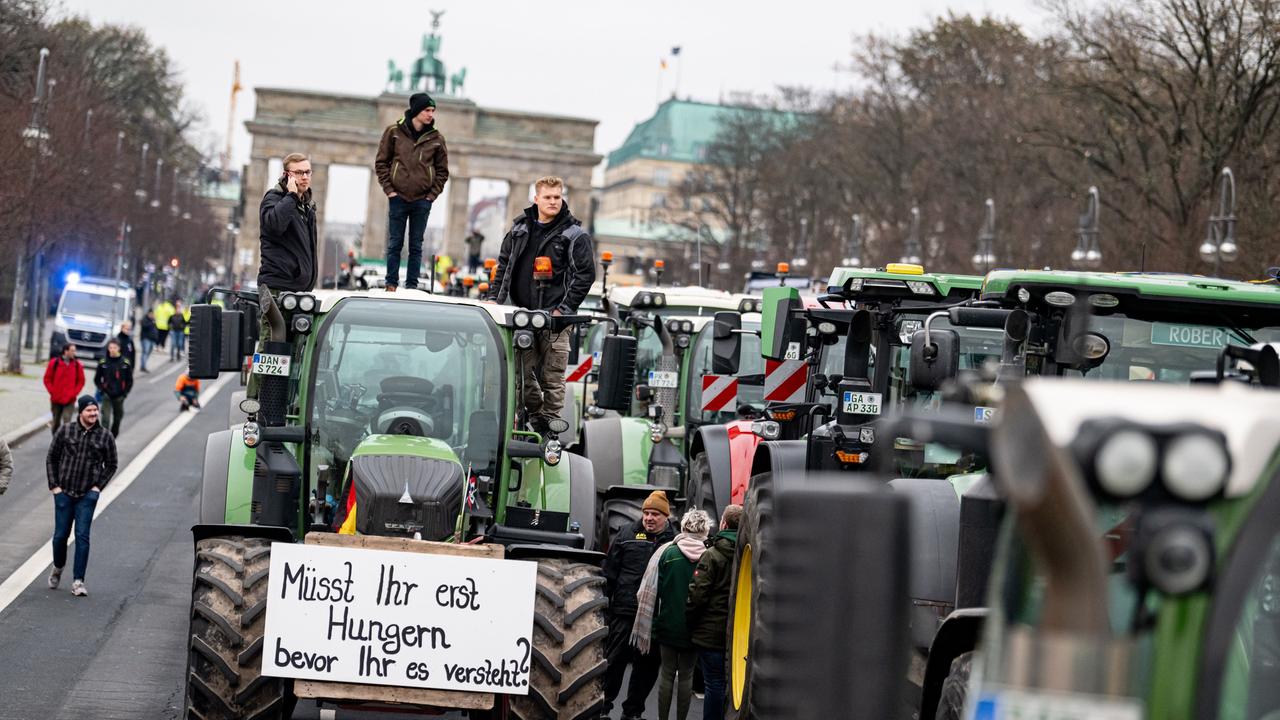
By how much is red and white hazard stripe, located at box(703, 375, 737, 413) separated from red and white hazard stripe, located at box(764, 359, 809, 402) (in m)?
1.84

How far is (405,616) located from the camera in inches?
356

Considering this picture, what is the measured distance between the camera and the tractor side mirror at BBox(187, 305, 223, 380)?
1061cm

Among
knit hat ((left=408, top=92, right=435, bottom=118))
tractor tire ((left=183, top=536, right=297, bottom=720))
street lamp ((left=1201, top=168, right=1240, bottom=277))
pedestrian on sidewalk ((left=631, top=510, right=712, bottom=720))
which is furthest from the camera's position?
street lamp ((left=1201, top=168, right=1240, bottom=277))

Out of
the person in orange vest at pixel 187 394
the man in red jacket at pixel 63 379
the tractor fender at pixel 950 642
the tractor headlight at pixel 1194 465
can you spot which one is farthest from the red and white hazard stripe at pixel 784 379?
the person in orange vest at pixel 187 394

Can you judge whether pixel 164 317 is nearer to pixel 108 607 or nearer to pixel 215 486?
pixel 108 607

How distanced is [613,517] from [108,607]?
420cm

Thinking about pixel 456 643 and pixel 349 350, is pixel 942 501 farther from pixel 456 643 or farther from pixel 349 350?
pixel 349 350

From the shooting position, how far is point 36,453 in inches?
1137

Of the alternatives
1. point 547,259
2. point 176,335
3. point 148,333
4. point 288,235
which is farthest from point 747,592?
point 176,335

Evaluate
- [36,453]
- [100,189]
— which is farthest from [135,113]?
[36,453]

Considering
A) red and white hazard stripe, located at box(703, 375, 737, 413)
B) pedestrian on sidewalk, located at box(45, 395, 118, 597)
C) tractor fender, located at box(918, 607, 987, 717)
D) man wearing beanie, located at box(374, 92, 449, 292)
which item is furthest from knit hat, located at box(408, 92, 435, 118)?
tractor fender, located at box(918, 607, 987, 717)

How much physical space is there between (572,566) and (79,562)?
8185 millimetres

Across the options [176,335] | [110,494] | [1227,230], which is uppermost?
[1227,230]

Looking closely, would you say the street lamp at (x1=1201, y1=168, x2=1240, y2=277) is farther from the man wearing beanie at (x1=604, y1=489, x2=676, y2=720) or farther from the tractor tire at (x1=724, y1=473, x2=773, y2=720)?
the tractor tire at (x1=724, y1=473, x2=773, y2=720)
